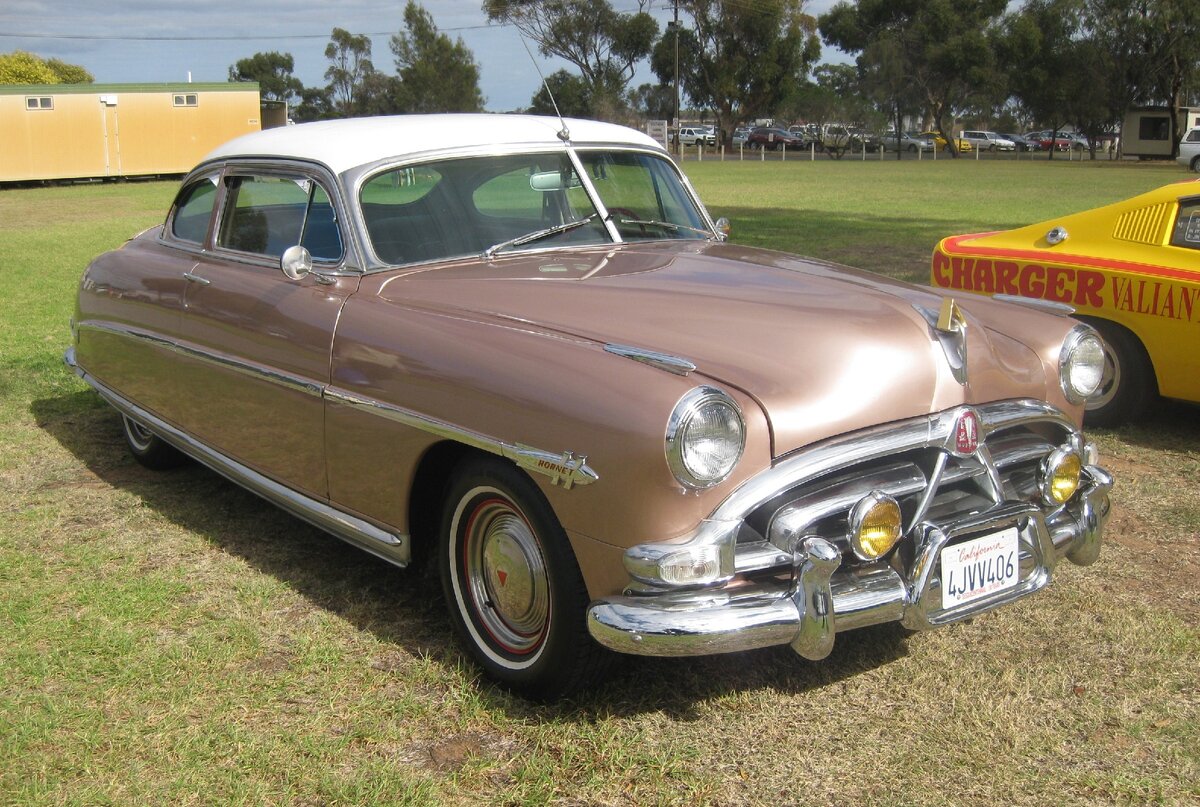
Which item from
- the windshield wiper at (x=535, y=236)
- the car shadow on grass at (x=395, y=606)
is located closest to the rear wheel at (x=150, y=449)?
the car shadow on grass at (x=395, y=606)

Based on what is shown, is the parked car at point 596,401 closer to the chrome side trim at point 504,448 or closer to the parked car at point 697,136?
the chrome side trim at point 504,448

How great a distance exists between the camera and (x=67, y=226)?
62.5ft

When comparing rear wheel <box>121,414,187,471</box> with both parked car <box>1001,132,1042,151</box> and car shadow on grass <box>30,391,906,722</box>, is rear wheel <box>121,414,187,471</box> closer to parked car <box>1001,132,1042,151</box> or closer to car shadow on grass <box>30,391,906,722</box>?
car shadow on grass <box>30,391,906,722</box>

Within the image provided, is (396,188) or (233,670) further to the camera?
(396,188)

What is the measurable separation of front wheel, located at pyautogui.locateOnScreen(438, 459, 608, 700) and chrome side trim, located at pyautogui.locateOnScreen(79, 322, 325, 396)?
755 millimetres

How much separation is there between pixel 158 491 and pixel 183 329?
3.39ft

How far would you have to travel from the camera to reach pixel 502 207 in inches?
164

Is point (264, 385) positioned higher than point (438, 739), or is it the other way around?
point (264, 385)

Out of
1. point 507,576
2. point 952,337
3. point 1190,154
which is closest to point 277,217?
point 507,576

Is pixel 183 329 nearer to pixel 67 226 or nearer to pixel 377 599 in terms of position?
pixel 377 599

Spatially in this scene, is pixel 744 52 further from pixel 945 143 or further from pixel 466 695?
pixel 466 695

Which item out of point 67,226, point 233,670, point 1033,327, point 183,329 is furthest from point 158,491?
point 67,226

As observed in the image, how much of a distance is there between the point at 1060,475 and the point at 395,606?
215 cm

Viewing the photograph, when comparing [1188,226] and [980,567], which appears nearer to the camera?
[980,567]
